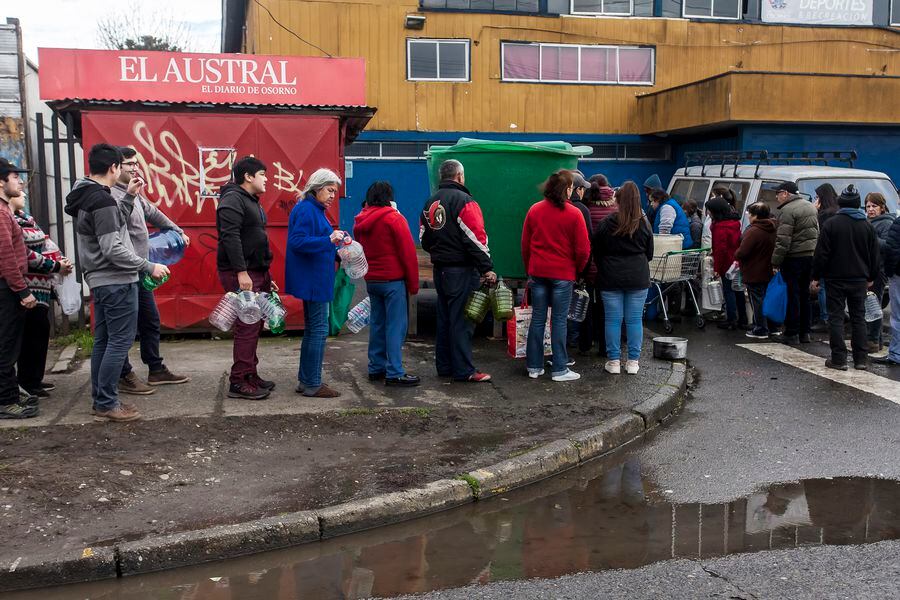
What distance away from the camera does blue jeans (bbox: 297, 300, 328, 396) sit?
23.3 ft

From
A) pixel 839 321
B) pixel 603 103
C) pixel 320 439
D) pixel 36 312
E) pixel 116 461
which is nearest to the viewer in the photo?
pixel 116 461

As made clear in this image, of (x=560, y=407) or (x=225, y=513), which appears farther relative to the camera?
(x=560, y=407)

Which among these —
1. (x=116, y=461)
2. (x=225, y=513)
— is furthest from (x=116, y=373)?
(x=225, y=513)

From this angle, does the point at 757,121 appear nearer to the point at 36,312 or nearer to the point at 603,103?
the point at 603,103

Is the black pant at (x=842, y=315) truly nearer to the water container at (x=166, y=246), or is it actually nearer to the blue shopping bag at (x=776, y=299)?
the blue shopping bag at (x=776, y=299)

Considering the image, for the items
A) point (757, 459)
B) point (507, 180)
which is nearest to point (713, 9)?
point (507, 180)

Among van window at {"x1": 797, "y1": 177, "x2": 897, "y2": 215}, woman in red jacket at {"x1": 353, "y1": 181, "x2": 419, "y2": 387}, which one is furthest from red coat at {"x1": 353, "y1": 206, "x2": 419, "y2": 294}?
van window at {"x1": 797, "y1": 177, "x2": 897, "y2": 215}

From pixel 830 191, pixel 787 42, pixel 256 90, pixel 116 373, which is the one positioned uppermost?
pixel 787 42

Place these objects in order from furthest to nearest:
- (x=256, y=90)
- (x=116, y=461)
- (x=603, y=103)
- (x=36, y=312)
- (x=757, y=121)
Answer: (x=603, y=103) < (x=757, y=121) < (x=256, y=90) < (x=36, y=312) < (x=116, y=461)

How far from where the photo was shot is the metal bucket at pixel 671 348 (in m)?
9.05

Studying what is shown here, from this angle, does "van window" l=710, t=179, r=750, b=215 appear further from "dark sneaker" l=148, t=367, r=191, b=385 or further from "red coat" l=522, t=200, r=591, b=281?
"dark sneaker" l=148, t=367, r=191, b=385

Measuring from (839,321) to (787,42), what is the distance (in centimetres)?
1572

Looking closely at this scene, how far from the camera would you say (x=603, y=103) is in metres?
22.3

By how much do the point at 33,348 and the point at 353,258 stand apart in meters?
2.51
